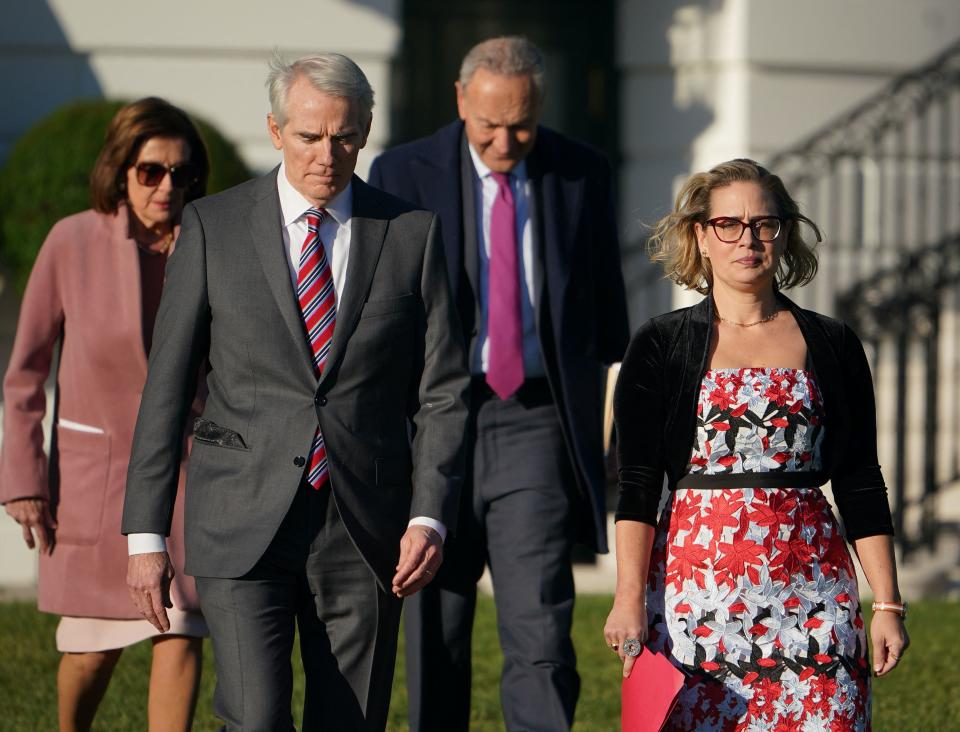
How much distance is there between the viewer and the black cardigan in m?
3.78

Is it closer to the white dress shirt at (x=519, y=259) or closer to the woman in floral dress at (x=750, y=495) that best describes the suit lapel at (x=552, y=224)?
the white dress shirt at (x=519, y=259)

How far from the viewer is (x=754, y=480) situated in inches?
146

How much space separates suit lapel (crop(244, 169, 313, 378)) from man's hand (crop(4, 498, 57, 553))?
4.80 ft

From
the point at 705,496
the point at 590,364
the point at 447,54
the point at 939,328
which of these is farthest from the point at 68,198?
the point at 705,496

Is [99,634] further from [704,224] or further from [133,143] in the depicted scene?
[704,224]

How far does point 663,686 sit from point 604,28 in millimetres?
8229

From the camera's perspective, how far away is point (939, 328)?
374 inches

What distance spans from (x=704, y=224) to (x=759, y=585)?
0.84 meters

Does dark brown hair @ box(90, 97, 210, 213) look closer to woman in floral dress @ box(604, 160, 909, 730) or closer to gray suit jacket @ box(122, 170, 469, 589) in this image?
gray suit jacket @ box(122, 170, 469, 589)

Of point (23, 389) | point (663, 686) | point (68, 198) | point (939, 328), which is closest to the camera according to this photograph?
point (663, 686)

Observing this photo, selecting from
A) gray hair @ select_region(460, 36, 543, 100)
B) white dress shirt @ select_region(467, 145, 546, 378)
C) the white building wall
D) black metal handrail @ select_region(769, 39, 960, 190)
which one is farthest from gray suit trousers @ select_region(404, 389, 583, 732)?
black metal handrail @ select_region(769, 39, 960, 190)

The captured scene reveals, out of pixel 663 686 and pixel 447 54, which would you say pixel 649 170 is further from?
pixel 663 686

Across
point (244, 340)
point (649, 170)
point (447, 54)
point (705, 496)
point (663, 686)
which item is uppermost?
point (447, 54)

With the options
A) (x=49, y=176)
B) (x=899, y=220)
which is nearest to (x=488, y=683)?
(x=49, y=176)
